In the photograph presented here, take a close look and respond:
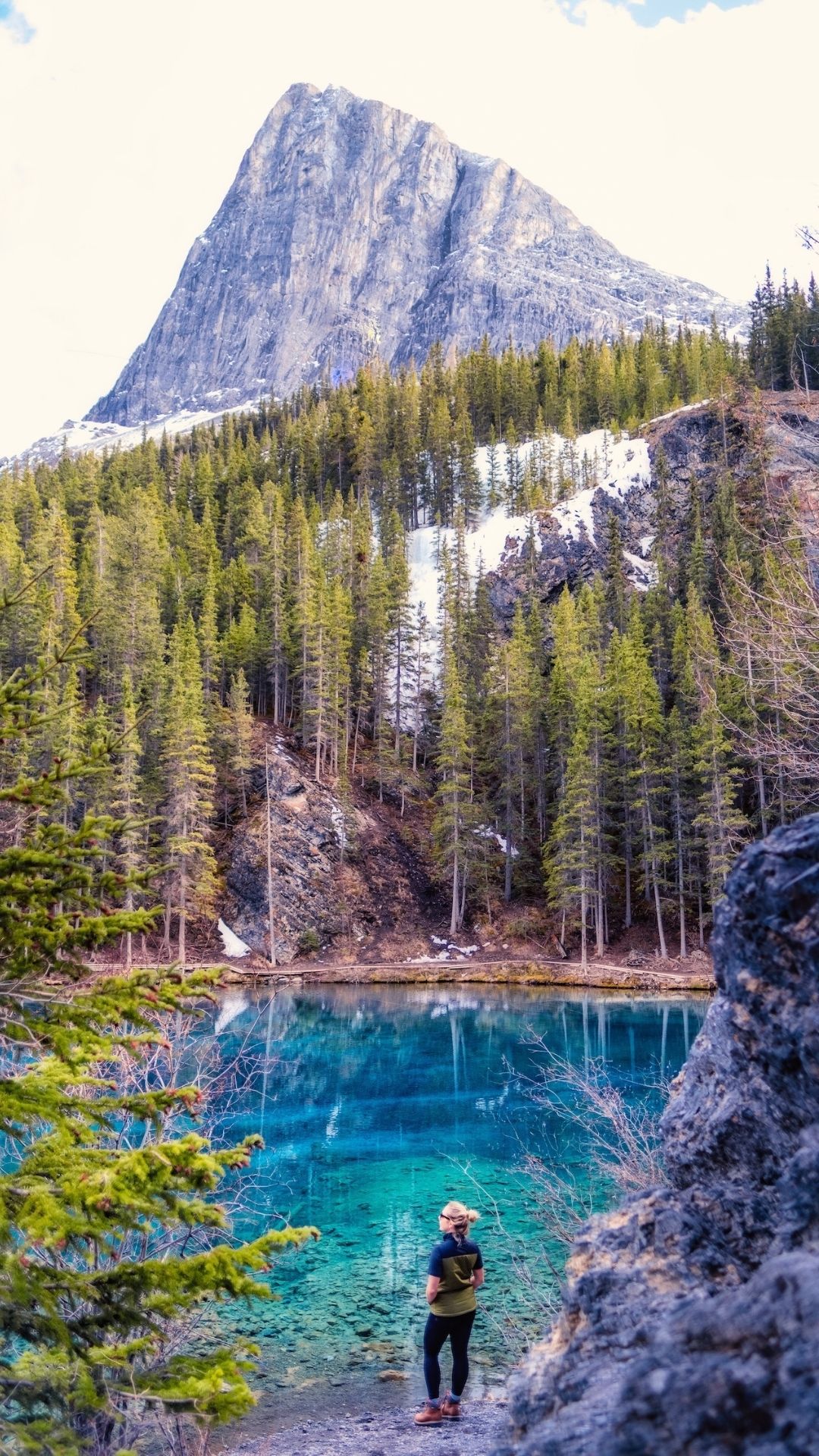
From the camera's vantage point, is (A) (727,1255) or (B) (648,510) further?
(B) (648,510)

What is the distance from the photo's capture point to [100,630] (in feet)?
184

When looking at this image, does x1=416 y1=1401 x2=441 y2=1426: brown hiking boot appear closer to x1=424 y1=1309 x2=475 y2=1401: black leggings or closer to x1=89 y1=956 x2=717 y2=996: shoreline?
x1=424 y1=1309 x2=475 y2=1401: black leggings

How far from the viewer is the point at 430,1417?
8625 millimetres

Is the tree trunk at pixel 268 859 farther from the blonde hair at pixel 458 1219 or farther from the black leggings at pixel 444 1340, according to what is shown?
the blonde hair at pixel 458 1219

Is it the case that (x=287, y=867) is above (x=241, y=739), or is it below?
below

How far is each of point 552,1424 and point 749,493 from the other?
7295cm

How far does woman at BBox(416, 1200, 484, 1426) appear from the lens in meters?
7.65

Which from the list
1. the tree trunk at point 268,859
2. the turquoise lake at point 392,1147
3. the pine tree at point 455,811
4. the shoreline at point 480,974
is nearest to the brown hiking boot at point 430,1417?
the turquoise lake at point 392,1147

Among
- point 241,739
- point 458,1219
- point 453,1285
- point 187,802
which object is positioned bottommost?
point 453,1285

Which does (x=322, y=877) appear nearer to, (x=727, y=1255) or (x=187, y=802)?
(x=187, y=802)

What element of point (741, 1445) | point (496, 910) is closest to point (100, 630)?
point (496, 910)

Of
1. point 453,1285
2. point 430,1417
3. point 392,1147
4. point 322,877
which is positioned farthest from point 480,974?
point 453,1285

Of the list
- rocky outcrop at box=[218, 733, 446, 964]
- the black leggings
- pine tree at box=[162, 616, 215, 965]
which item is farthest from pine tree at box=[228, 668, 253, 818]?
the black leggings

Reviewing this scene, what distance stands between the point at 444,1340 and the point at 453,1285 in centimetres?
86
